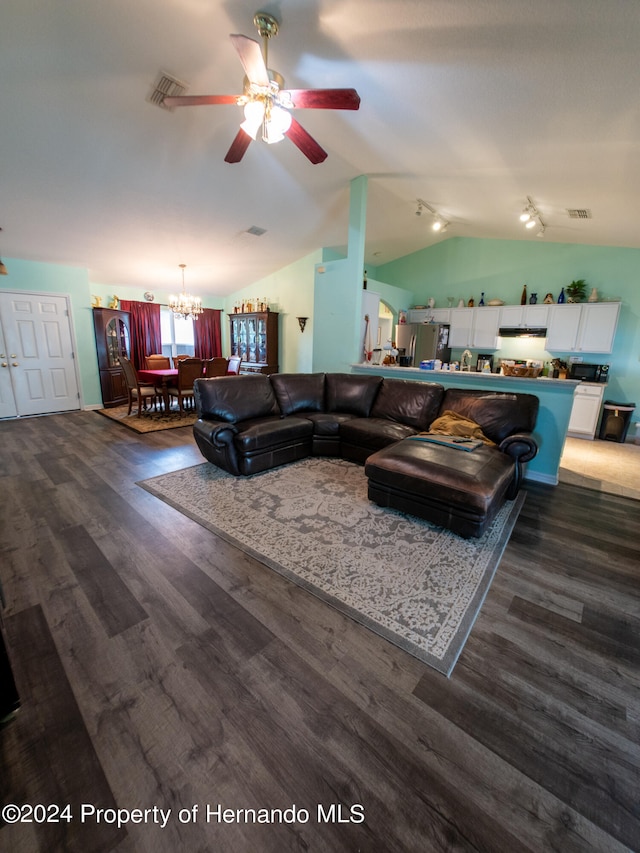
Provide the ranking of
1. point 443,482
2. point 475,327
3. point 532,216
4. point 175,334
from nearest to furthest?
point 443,482
point 532,216
point 475,327
point 175,334

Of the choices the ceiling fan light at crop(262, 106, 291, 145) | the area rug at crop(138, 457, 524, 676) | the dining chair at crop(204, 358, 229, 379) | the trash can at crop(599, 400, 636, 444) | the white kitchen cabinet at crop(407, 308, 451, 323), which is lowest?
the area rug at crop(138, 457, 524, 676)

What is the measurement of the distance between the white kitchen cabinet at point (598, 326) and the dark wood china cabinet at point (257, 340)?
5.49m

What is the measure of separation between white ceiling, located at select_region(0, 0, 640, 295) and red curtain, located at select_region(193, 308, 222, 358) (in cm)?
323

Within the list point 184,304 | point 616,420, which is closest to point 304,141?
point 184,304

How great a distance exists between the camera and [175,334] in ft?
A: 27.1

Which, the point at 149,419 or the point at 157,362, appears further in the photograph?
the point at 157,362

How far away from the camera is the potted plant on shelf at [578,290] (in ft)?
17.6

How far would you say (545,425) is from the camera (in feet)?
11.4

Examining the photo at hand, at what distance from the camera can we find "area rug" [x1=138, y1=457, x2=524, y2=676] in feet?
5.53

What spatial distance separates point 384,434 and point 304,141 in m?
2.48

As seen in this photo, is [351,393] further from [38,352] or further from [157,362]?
[38,352]

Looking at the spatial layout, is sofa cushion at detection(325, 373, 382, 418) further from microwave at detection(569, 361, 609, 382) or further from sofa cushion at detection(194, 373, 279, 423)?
microwave at detection(569, 361, 609, 382)

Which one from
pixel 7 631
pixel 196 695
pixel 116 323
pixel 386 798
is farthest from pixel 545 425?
pixel 116 323

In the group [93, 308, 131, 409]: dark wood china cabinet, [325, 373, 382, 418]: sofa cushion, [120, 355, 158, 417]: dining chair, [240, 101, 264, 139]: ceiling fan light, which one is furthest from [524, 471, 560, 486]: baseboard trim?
[93, 308, 131, 409]: dark wood china cabinet
